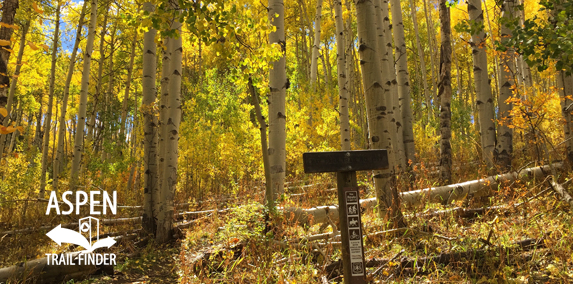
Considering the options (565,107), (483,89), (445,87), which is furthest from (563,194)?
(445,87)

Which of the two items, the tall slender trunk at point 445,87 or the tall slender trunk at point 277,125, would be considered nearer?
the tall slender trunk at point 277,125

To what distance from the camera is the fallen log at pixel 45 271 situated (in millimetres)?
3412

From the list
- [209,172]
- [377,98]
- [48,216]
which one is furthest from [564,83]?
[48,216]

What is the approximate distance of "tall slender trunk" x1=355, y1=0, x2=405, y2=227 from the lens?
12.6ft

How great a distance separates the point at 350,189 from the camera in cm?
253

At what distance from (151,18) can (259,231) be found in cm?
247

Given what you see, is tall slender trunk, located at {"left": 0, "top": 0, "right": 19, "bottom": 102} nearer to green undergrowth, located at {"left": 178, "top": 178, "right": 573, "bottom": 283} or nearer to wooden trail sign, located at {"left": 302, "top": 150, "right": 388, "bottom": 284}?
green undergrowth, located at {"left": 178, "top": 178, "right": 573, "bottom": 283}

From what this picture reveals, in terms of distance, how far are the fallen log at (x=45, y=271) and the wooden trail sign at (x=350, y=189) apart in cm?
307

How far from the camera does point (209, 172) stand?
10.1 meters

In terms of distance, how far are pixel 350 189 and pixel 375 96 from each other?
5.65 ft

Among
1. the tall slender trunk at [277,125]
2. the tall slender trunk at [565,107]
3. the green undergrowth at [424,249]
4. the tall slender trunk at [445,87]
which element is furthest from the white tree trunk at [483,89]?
the tall slender trunk at [277,125]
